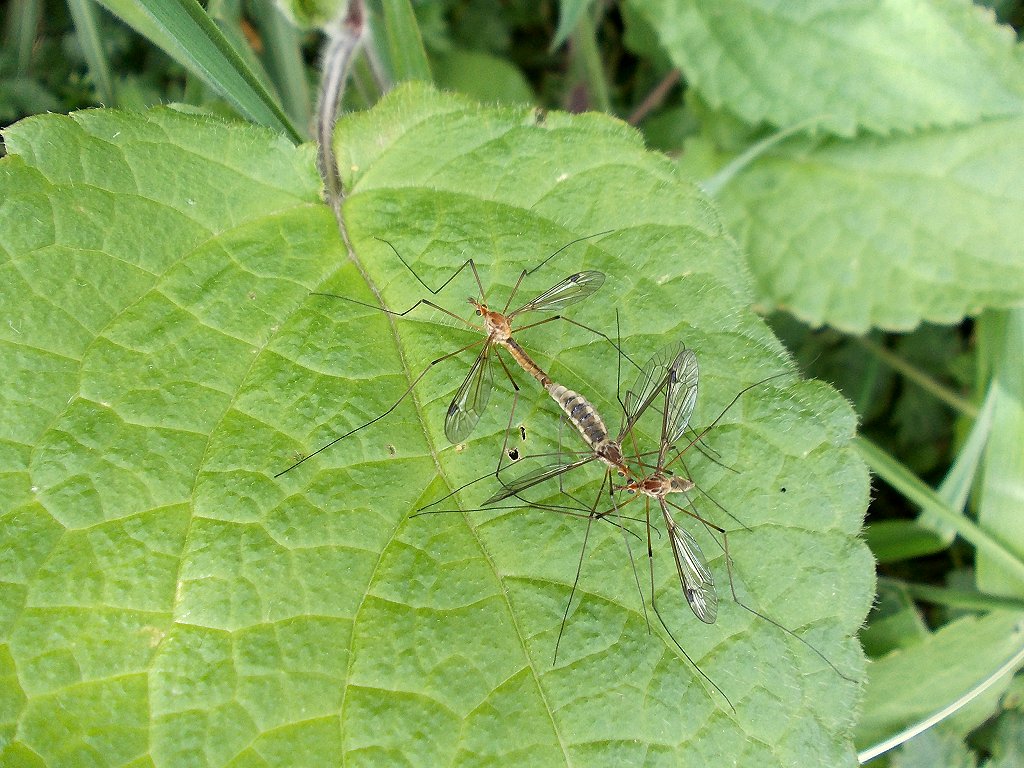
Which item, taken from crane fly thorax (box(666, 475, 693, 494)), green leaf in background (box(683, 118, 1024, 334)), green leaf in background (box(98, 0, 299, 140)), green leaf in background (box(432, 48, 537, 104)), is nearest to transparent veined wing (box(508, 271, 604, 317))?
crane fly thorax (box(666, 475, 693, 494))

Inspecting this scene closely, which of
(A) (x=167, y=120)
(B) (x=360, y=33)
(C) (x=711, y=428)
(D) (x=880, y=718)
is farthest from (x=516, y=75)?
(D) (x=880, y=718)

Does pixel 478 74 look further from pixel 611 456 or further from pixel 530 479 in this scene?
pixel 530 479

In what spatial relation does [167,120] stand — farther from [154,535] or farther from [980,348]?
[980,348]

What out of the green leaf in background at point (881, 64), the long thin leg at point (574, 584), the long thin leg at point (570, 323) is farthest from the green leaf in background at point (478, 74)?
the long thin leg at point (574, 584)

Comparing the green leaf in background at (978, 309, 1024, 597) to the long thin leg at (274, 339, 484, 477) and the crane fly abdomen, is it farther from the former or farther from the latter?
the long thin leg at (274, 339, 484, 477)

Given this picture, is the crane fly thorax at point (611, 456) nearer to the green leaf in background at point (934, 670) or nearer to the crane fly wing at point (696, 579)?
the crane fly wing at point (696, 579)

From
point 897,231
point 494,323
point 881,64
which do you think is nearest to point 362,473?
point 494,323
